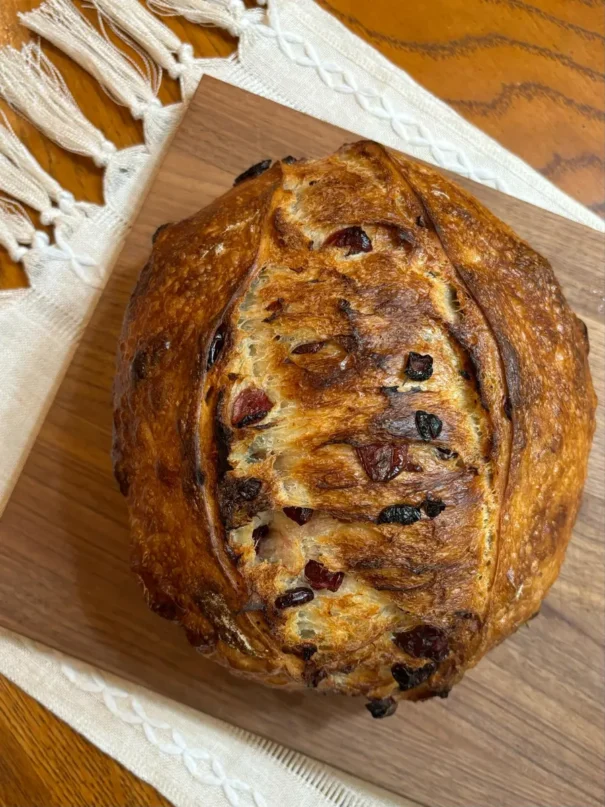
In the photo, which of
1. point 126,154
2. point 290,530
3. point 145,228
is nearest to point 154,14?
point 126,154

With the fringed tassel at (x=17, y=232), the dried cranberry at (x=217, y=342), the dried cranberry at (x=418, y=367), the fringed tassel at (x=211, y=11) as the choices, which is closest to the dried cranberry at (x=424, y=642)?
the dried cranberry at (x=418, y=367)

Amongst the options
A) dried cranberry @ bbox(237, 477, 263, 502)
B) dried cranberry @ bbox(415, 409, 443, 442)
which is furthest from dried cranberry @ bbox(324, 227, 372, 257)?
dried cranberry @ bbox(237, 477, 263, 502)

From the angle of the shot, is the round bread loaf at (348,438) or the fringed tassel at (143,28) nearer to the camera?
the round bread loaf at (348,438)

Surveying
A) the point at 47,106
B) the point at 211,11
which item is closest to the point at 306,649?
the point at 47,106

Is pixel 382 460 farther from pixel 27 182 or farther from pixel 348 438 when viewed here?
pixel 27 182

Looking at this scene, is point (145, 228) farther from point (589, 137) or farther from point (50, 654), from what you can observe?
point (589, 137)

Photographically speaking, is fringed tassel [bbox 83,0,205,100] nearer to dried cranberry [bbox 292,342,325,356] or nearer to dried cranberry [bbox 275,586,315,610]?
dried cranberry [bbox 292,342,325,356]

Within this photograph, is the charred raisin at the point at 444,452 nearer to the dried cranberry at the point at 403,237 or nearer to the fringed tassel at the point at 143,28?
the dried cranberry at the point at 403,237
